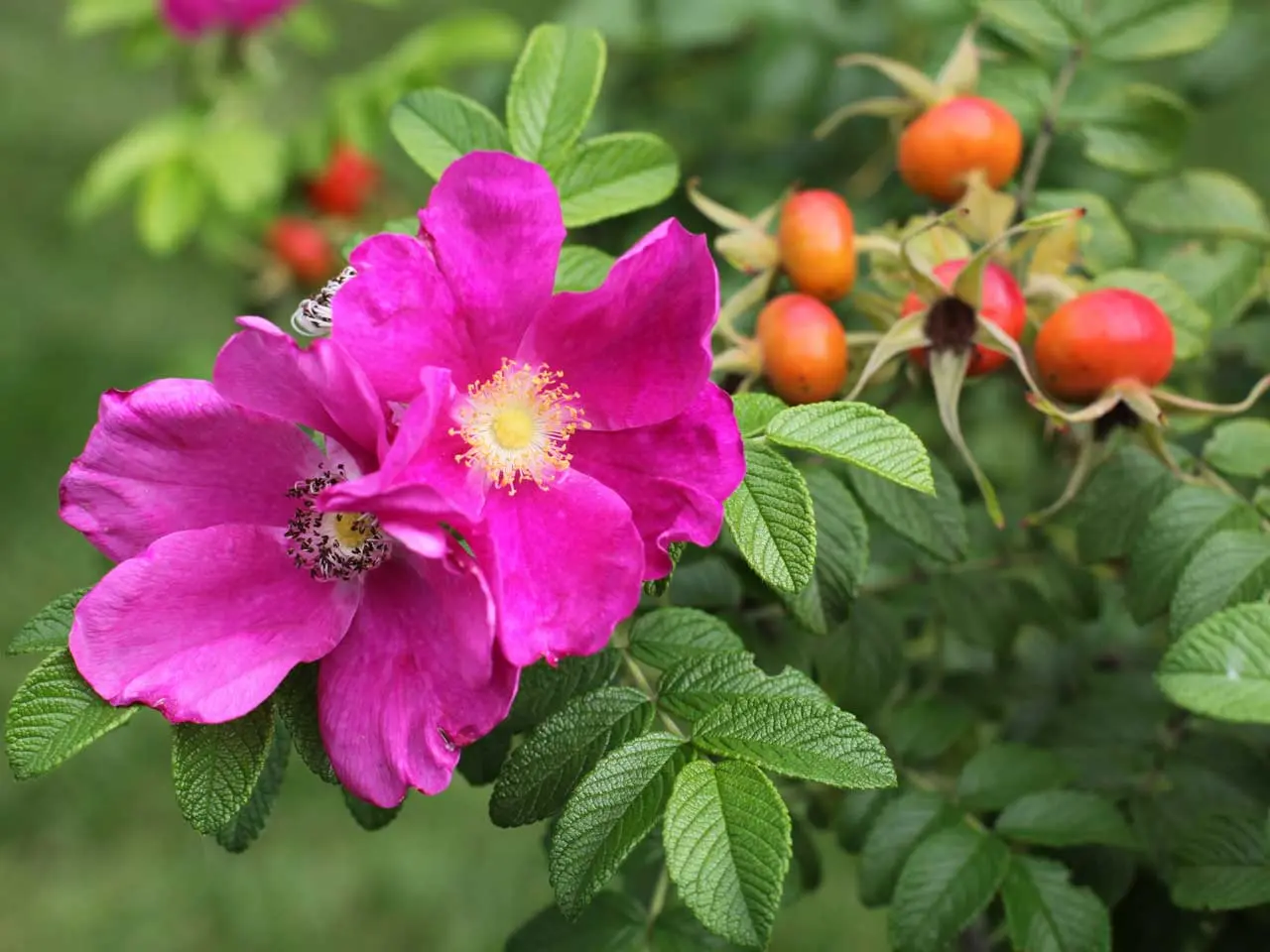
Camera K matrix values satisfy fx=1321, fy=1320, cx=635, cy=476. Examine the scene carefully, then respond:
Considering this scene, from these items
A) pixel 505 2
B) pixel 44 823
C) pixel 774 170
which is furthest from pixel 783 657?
pixel 505 2

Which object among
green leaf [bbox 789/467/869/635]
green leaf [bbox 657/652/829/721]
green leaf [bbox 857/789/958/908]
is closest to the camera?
green leaf [bbox 657/652/829/721]

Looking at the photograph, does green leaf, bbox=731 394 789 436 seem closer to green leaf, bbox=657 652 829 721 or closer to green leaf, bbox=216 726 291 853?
green leaf, bbox=657 652 829 721

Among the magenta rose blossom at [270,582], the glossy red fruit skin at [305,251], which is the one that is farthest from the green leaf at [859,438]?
the glossy red fruit skin at [305,251]

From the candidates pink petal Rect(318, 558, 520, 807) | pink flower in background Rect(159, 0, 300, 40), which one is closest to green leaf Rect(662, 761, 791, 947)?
pink petal Rect(318, 558, 520, 807)

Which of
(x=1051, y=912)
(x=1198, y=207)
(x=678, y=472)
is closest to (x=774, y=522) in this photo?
(x=678, y=472)

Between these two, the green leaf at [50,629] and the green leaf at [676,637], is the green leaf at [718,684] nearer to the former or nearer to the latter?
the green leaf at [676,637]

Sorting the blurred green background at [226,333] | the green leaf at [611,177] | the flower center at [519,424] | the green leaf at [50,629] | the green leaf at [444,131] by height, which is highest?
the green leaf at [444,131]

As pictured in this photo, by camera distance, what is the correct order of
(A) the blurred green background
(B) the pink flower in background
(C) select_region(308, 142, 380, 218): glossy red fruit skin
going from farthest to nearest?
(C) select_region(308, 142, 380, 218): glossy red fruit skin
(B) the pink flower in background
(A) the blurred green background
